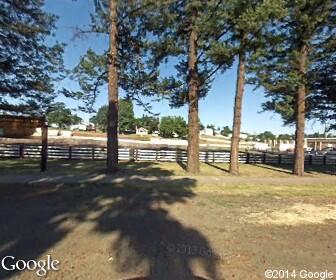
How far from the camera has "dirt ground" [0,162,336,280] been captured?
19.3ft

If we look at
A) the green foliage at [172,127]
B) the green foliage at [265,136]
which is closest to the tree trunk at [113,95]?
the green foliage at [172,127]

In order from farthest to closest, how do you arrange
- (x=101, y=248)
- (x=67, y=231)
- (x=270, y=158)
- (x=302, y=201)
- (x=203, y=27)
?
1. (x=270, y=158)
2. (x=203, y=27)
3. (x=302, y=201)
4. (x=67, y=231)
5. (x=101, y=248)

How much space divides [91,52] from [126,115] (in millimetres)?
108697

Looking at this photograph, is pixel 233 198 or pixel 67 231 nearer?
pixel 67 231

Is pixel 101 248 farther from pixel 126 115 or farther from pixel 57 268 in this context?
pixel 126 115

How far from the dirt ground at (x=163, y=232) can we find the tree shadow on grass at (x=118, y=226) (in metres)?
0.02

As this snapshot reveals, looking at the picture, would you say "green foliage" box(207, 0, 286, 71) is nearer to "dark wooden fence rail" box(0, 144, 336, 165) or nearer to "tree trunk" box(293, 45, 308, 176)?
→ "tree trunk" box(293, 45, 308, 176)

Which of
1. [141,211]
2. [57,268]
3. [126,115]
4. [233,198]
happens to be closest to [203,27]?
[233,198]

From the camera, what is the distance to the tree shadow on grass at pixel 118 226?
234 inches

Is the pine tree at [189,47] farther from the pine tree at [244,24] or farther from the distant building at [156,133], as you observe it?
the distant building at [156,133]

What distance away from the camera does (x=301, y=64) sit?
72.3ft

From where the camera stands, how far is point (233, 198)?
1303 cm

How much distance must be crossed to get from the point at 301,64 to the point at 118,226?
1747cm

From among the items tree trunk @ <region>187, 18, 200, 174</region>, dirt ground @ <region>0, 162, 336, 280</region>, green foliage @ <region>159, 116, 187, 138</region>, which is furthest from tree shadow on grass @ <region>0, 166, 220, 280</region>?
green foliage @ <region>159, 116, 187, 138</region>
